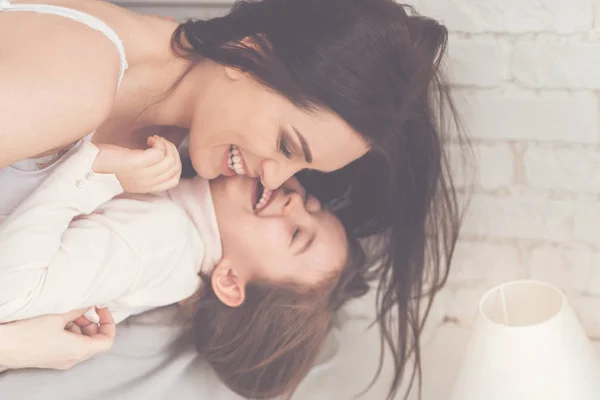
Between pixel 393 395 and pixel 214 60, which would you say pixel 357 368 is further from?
pixel 214 60

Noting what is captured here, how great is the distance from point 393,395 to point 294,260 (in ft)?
1.16

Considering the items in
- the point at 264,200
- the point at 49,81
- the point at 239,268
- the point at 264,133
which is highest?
the point at 49,81

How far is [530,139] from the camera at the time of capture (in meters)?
1.35

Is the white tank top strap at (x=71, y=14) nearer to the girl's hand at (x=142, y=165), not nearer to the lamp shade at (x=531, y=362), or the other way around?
the girl's hand at (x=142, y=165)

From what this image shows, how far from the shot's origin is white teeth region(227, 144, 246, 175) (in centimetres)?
125

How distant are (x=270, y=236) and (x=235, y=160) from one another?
0.61ft

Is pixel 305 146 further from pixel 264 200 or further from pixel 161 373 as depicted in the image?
pixel 161 373

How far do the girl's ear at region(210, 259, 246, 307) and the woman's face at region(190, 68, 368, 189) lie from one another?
0.25 m

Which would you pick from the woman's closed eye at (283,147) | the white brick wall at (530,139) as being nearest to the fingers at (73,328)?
the woman's closed eye at (283,147)

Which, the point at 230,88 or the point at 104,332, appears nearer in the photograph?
the point at 230,88

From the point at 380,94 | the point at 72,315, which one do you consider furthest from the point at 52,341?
the point at 380,94

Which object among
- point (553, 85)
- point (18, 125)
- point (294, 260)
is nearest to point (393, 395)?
point (294, 260)

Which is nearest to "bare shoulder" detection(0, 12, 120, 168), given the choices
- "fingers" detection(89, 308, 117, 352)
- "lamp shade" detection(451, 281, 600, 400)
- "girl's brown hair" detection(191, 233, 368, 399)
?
"fingers" detection(89, 308, 117, 352)

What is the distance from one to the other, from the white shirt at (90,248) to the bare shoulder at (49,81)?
13cm
